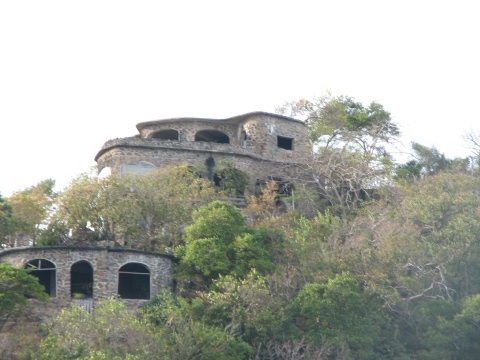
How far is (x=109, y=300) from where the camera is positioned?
139 feet

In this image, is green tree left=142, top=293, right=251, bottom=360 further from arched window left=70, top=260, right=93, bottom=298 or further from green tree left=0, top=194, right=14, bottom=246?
green tree left=0, top=194, right=14, bottom=246

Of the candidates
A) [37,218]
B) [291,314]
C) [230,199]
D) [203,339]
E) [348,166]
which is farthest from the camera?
[348,166]

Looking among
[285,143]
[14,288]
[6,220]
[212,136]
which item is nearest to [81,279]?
[6,220]

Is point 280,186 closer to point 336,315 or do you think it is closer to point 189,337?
point 336,315

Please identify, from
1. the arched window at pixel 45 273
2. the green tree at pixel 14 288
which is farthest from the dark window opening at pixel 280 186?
the green tree at pixel 14 288

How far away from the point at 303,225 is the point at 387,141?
17.5 metres

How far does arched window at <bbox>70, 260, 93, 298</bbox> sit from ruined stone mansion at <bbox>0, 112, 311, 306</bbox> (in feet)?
0.12

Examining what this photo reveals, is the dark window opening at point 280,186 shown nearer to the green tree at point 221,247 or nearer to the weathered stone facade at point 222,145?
the weathered stone facade at point 222,145

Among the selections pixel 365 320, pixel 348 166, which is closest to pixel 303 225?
pixel 365 320

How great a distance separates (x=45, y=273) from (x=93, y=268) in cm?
236

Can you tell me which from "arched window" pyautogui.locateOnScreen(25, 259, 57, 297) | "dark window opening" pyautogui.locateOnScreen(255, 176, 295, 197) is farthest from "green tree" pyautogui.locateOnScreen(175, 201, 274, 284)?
"dark window opening" pyautogui.locateOnScreen(255, 176, 295, 197)

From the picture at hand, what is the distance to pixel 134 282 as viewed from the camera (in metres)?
46.9

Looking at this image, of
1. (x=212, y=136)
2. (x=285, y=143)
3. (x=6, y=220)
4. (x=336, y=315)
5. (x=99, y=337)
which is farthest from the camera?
(x=212, y=136)

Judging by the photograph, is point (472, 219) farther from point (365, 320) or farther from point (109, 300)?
point (109, 300)
